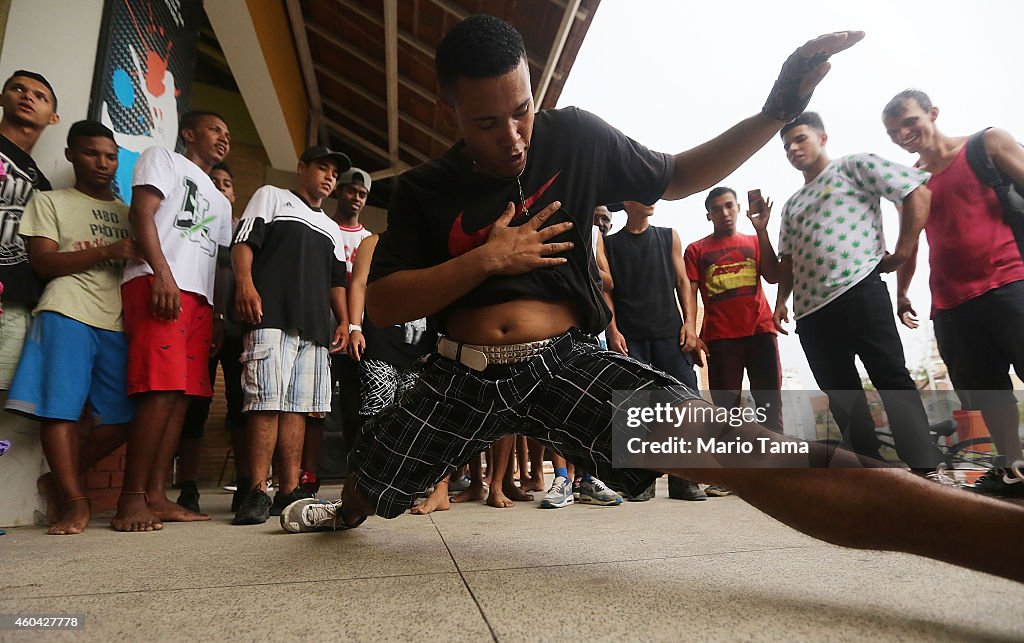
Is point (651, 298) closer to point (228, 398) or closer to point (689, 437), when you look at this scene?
point (689, 437)

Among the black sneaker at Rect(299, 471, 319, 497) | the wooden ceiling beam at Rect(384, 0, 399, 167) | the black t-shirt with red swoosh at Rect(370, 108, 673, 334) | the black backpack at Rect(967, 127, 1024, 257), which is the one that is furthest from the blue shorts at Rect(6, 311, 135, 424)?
the wooden ceiling beam at Rect(384, 0, 399, 167)

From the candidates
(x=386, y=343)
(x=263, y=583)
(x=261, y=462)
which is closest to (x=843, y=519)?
(x=263, y=583)

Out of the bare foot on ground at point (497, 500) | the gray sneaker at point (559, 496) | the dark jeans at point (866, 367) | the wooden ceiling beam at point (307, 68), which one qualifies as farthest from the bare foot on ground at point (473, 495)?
the wooden ceiling beam at point (307, 68)

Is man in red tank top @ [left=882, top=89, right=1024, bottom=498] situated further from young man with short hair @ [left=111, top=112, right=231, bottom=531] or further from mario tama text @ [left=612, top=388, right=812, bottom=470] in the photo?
young man with short hair @ [left=111, top=112, right=231, bottom=531]

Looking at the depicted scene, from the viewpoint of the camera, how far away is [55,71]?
2254 mm

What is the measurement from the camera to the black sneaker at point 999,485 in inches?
71.7

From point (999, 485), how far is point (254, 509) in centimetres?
266

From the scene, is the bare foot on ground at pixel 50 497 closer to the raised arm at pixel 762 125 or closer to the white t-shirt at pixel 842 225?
the raised arm at pixel 762 125

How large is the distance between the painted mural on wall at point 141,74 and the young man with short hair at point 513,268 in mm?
1917

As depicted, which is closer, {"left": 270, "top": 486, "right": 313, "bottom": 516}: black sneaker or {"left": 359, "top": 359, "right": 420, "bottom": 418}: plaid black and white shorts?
{"left": 270, "top": 486, "right": 313, "bottom": 516}: black sneaker

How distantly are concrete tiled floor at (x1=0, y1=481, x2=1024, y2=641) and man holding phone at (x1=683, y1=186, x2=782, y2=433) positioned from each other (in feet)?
5.19

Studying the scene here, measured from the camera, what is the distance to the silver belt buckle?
3.95ft

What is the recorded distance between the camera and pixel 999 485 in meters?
1.98

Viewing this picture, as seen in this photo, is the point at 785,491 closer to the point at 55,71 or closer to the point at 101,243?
the point at 101,243
